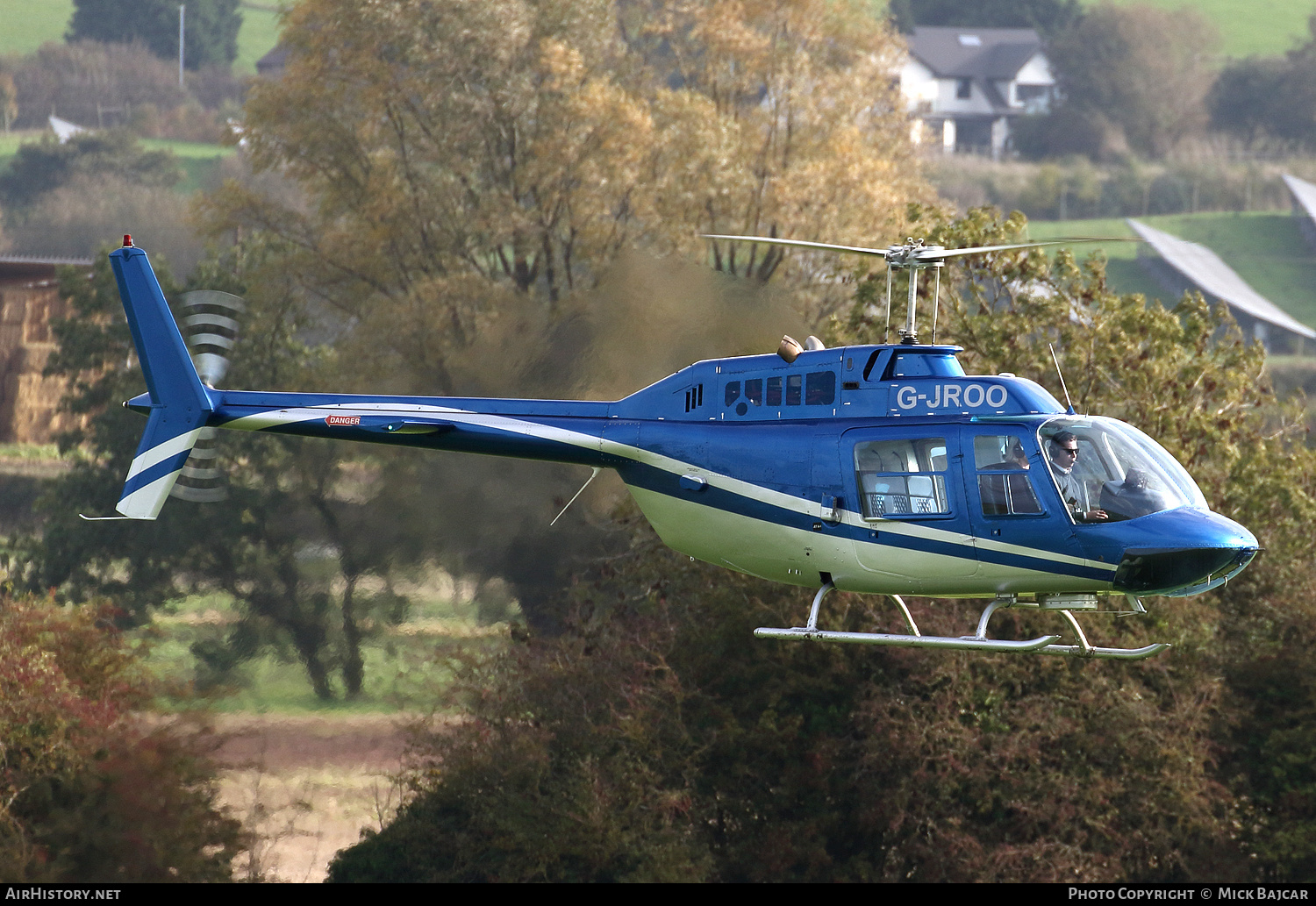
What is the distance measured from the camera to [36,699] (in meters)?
24.7

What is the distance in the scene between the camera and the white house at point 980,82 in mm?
109438

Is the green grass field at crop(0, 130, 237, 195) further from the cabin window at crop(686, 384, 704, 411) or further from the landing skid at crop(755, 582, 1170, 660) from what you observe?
the landing skid at crop(755, 582, 1170, 660)

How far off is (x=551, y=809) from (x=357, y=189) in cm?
2001

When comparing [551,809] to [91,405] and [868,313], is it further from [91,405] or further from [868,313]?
[91,405]

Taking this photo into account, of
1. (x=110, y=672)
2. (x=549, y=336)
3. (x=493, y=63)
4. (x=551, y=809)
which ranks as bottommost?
(x=551, y=809)

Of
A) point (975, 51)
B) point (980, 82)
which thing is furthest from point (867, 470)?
point (975, 51)

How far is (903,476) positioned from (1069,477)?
4.61 ft

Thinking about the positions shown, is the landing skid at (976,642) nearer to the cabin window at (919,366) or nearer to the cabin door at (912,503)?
the cabin door at (912,503)

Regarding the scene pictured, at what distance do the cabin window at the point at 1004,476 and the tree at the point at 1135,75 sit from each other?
96986 millimetres

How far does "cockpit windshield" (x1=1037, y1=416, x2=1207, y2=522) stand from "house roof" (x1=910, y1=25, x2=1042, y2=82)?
333ft

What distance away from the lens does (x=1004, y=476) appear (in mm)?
12656

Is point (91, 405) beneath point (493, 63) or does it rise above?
beneath

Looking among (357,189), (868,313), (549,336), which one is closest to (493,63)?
(357,189)

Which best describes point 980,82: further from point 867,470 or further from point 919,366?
point 867,470
